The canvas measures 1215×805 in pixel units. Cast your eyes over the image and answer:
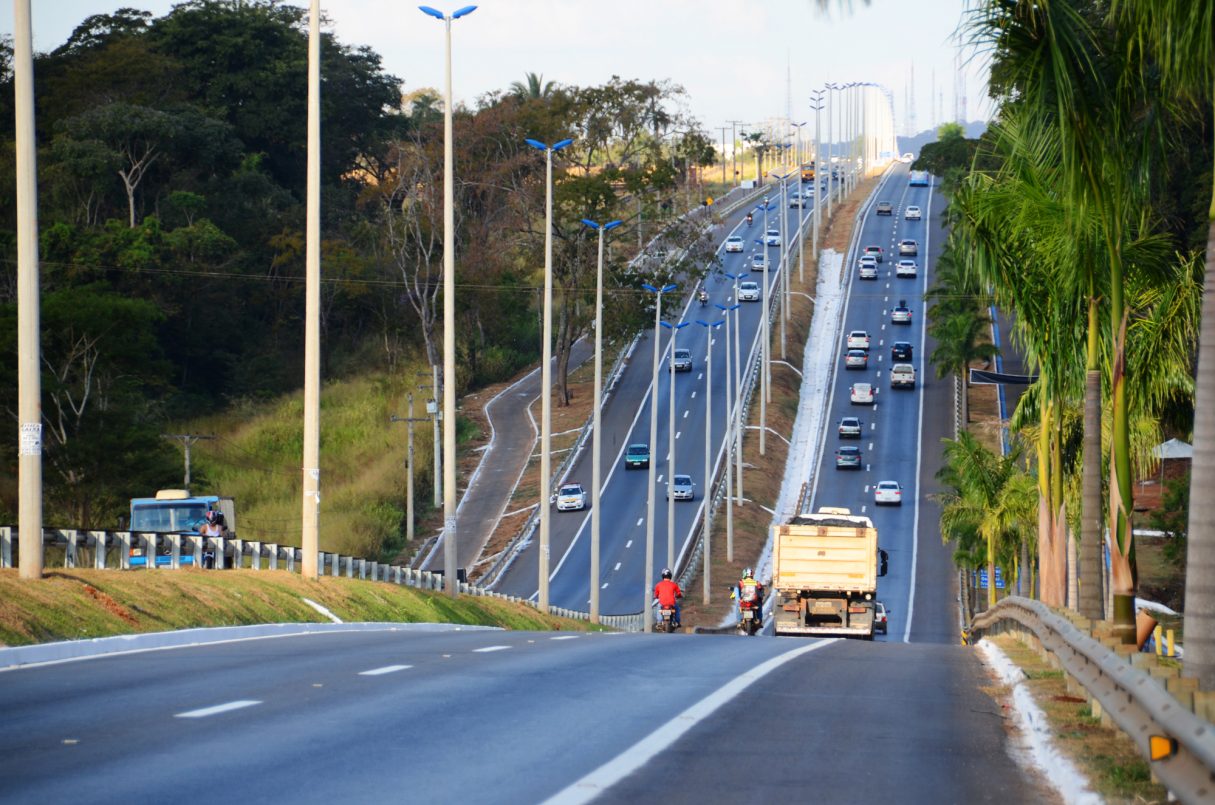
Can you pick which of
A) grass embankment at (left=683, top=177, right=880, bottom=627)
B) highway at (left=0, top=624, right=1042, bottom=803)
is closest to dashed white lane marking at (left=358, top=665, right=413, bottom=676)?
highway at (left=0, top=624, right=1042, bottom=803)

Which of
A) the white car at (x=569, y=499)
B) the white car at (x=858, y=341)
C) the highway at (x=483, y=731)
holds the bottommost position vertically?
the white car at (x=569, y=499)

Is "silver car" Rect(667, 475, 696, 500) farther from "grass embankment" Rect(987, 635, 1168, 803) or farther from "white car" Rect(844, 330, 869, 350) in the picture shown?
"grass embankment" Rect(987, 635, 1168, 803)

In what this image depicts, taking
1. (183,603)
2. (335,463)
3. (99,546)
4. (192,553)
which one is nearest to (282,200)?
(335,463)

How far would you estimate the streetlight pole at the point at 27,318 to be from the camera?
1995cm

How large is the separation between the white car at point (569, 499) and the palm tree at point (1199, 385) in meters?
68.3

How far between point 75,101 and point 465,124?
24504mm

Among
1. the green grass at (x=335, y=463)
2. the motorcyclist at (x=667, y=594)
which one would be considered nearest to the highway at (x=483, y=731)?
the motorcyclist at (x=667, y=594)

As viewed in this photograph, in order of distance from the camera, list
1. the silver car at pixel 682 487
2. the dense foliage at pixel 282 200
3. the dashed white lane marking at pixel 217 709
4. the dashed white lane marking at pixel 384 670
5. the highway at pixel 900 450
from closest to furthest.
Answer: the dashed white lane marking at pixel 217 709 < the dashed white lane marking at pixel 384 670 < the highway at pixel 900 450 < the silver car at pixel 682 487 < the dense foliage at pixel 282 200

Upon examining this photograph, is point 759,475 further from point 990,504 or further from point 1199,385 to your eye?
point 1199,385

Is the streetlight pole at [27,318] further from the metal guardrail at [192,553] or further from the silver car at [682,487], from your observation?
the silver car at [682,487]

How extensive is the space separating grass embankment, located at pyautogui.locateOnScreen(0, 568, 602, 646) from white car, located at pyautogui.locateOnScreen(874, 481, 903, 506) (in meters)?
48.3

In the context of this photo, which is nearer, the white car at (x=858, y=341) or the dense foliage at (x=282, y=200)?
the dense foliage at (x=282, y=200)

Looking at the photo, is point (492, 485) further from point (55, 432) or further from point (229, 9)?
point (229, 9)

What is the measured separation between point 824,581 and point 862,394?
5935 cm
